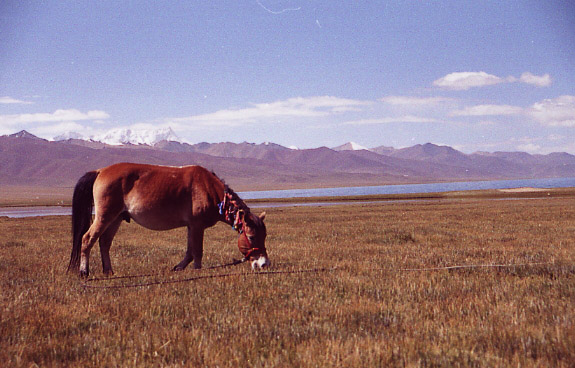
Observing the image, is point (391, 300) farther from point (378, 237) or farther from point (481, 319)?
point (378, 237)

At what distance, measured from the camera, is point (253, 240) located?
31.6 ft

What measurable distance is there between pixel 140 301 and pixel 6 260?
815cm

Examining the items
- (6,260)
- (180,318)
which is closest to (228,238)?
(6,260)

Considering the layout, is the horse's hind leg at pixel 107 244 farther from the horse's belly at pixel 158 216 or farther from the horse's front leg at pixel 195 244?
the horse's front leg at pixel 195 244

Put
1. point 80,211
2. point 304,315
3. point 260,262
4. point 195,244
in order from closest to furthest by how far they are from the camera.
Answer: point 304,315 < point 260,262 < point 195,244 < point 80,211

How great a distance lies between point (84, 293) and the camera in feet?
26.6

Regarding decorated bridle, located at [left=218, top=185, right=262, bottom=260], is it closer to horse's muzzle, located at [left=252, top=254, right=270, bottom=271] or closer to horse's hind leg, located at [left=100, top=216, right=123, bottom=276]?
horse's muzzle, located at [left=252, top=254, right=270, bottom=271]

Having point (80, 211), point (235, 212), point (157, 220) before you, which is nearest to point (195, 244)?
point (157, 220)

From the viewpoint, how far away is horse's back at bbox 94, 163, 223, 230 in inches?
391

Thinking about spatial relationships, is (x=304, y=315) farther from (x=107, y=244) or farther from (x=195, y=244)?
(x=107, y=244)

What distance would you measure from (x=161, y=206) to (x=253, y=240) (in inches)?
88.9

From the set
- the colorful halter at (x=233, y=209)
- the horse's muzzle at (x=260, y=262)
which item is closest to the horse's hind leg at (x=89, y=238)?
the colorful halter at (x=233, y=209)

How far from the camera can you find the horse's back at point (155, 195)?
993 cm

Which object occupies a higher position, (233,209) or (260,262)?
(233,209)
